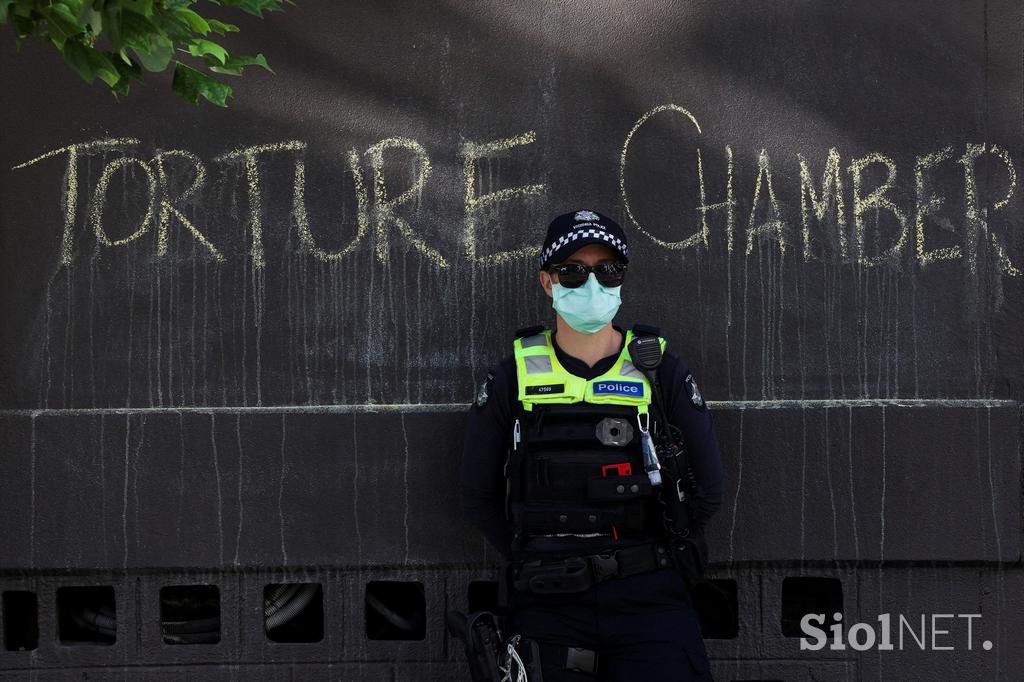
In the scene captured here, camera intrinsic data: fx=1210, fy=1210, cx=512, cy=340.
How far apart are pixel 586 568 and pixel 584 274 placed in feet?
3.08

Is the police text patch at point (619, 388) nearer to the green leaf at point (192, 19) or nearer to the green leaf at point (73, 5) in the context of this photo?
the green leaf at point (192, 19)

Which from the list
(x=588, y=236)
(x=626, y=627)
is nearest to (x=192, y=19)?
(x=588, y=236)

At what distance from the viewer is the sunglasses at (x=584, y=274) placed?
12.8 feet

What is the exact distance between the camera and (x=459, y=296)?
485 cm

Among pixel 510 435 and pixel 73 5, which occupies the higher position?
pixel 73 5

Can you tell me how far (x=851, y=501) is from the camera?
15.6 ft

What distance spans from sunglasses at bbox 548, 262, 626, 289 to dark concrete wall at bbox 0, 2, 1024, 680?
898 millimetres

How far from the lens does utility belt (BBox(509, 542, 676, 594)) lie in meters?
3.82

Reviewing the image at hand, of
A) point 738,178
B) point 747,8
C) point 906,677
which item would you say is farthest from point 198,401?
point 906,677

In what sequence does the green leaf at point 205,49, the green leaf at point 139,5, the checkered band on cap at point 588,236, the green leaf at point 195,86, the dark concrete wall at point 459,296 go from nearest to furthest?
the green leaf at point 139,5
the green leaf at point 205,49
the green leaf at point 195,86
the checkered band on cap at point 588,236
the dark concrete wall at point 459,296

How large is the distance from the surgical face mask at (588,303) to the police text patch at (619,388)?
0.19m

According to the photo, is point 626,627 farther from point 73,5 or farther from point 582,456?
point 73,5

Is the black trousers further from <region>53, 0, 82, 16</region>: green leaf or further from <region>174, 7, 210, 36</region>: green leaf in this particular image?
<region>53, 0, 82, 16</region>: green leaf

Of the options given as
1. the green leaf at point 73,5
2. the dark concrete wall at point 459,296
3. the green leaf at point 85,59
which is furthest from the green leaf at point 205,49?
the dark concrete wall at point 459,296
